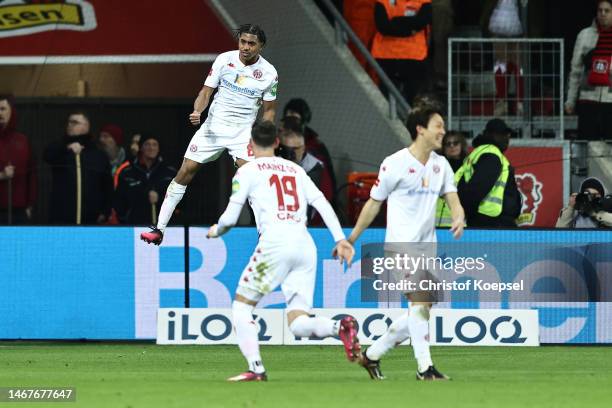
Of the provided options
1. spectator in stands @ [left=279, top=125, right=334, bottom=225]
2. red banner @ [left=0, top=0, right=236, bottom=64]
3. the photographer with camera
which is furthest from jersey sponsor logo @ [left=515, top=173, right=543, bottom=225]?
red banner @ [left=0, top=0, right=236, bottom=64]

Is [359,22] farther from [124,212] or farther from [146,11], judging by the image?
[124,212]

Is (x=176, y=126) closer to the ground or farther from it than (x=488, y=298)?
farther from it

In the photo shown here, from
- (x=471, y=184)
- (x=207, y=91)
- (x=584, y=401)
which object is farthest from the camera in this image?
(x=471, y=184)

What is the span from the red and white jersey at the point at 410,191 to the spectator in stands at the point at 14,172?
6.95 meters

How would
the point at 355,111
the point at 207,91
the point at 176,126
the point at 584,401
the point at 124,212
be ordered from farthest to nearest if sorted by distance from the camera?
the point at 176,126, the point at 355,111, the point at 124,212, the point at 207,91, the point at 584,401

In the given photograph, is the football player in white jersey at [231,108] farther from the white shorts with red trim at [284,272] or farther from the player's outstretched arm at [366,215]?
the white shorts with red trim at [284,272]

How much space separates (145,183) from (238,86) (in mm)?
2967

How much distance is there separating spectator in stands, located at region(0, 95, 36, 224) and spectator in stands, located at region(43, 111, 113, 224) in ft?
1.02

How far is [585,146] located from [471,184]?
8.99 feet

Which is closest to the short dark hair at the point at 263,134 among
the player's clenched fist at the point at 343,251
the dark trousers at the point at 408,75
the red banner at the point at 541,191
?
the player's clenched fist at the point at 343,251

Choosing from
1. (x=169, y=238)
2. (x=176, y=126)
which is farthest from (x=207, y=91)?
(x=176, y=126)

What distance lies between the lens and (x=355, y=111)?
66.5 ft

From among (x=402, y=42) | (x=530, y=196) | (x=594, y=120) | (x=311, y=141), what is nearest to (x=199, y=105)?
(x=311, y=141)

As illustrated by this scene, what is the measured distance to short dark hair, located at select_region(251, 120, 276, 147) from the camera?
1230 cm
